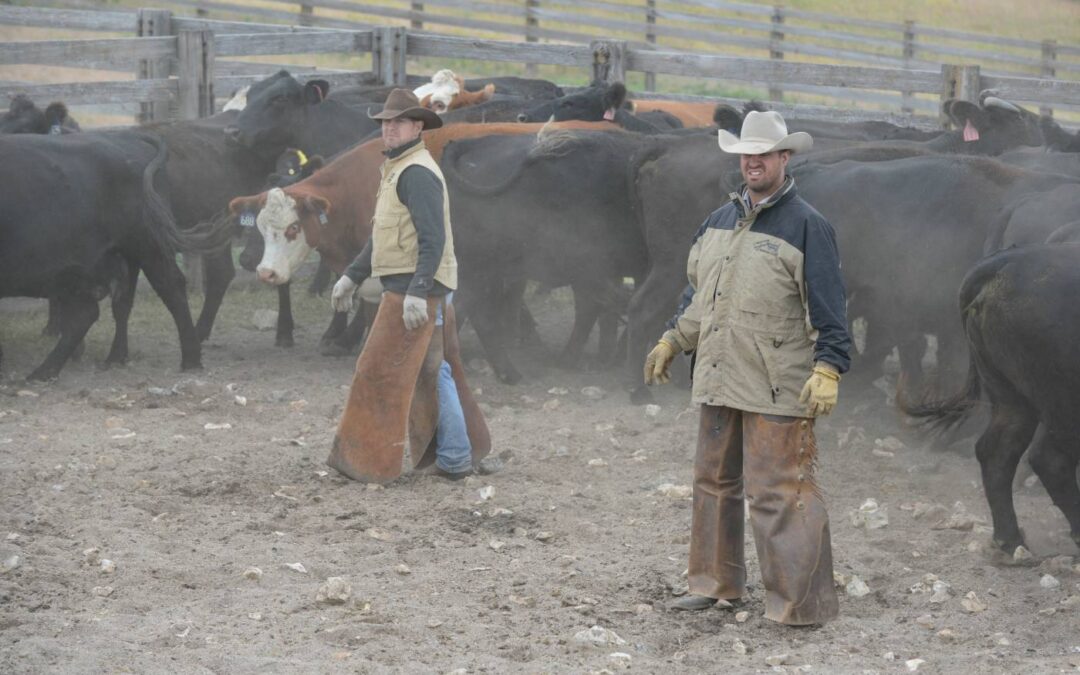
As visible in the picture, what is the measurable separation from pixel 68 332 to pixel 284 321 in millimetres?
1888

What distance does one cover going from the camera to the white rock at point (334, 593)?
5773mm

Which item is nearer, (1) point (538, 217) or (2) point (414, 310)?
(2) point (414, 310)

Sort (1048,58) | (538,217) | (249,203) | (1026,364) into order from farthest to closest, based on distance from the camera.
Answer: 1. (1048,58)
2. (538,217)
3. (249,203)
4. (1026,364)

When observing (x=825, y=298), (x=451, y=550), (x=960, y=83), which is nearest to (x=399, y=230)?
(x=451, y=550)

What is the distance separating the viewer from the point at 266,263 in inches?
407

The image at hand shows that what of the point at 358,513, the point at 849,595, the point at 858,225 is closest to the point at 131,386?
the point at 358,513

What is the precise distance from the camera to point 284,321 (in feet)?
38.2

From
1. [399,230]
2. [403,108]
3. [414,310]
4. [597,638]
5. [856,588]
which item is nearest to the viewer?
[597,638]

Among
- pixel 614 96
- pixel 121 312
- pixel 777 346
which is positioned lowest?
pixel 121 312

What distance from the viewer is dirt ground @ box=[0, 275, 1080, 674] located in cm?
530

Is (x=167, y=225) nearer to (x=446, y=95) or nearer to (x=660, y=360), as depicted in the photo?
(x=446, y=95)

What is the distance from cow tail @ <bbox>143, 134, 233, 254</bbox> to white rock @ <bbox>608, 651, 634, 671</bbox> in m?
6.32

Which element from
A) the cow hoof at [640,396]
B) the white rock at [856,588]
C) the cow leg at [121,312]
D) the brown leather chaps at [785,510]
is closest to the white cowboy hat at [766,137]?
the brown leather chaps at [785,510]

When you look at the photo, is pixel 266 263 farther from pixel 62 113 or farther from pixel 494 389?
pixel 62 113
